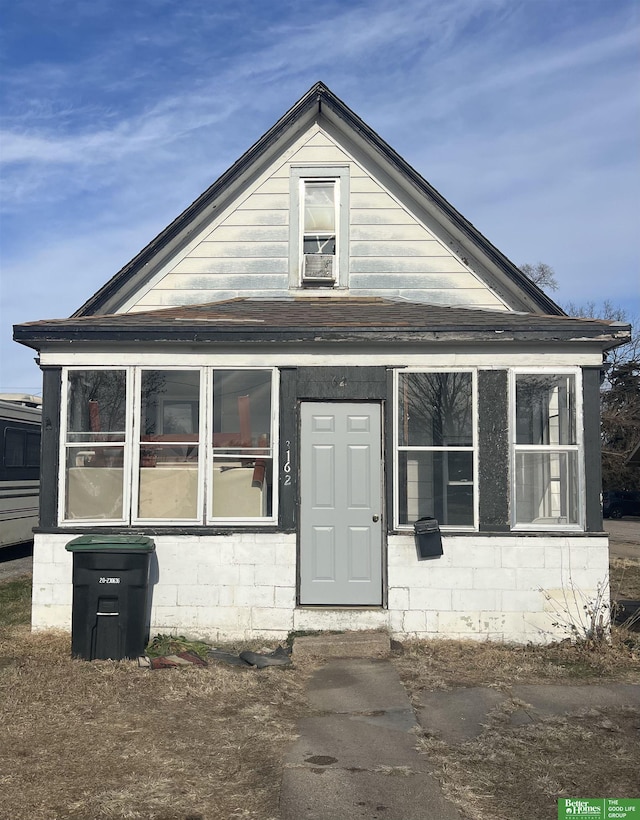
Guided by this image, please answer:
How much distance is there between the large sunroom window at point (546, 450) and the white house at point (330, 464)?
0.07ft

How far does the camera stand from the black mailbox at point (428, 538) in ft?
27.0

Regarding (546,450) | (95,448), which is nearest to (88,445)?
(95,448)

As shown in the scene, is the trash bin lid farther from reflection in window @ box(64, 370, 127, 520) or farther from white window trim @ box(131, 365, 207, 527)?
reflection in window @ box(64, 370, 127, 520)

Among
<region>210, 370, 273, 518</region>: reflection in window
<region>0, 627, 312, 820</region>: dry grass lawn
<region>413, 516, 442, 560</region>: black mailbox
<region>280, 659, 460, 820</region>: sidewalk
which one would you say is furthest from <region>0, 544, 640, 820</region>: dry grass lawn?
<region>210, 370, 273, 518</region>: reflection in window

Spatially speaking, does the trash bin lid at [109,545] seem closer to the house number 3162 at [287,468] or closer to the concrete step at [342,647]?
the house number 3162 at [287,468]

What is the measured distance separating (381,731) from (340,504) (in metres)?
3.21

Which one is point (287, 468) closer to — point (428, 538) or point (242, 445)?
point (242, 445)

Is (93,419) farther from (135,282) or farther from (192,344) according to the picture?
(135,282)

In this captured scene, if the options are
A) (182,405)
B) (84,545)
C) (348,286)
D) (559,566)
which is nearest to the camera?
(84,545)

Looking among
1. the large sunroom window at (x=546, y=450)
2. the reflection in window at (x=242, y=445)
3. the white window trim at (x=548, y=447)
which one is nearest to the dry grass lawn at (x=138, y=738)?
the reflection in window at (x=242, y=445)

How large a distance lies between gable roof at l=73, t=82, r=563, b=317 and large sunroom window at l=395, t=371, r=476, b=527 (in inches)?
116

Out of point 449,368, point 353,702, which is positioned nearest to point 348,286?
point 449,368

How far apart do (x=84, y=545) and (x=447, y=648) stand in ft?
12.7

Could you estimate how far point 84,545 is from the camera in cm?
762
